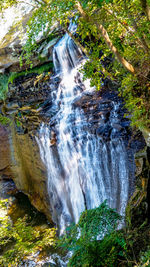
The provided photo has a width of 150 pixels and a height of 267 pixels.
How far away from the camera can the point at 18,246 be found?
13.7ft

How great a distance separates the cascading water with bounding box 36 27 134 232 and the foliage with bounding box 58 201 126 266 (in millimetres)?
2423

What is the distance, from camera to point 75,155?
784 cm

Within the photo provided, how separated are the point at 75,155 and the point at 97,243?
455 centimetres

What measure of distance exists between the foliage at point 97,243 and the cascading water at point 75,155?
2423mm

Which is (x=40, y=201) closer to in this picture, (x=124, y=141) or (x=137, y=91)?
(x=124, y=141)

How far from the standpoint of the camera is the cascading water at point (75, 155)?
6.36 m

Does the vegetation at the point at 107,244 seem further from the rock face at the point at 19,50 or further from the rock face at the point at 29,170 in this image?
the rock face at the point at 19,50

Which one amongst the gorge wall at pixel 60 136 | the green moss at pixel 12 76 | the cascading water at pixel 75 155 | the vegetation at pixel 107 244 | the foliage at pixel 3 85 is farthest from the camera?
the foliage at pixel 3 85

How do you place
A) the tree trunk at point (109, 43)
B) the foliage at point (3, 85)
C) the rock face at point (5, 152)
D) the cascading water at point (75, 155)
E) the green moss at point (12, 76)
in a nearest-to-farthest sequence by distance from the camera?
the tree trunk at point (109, 43)
the cascading water at point (75, 155)
the green moss at point (12, 76)
the rock face at point (5, 152)
the foliage at point (3, 85)

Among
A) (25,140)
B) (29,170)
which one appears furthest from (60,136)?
(29,170)

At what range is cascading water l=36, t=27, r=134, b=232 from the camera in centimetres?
636

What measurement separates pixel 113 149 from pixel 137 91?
76.6 inches

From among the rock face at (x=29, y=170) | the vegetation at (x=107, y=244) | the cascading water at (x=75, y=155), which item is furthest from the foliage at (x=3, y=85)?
the vegetation at (x=107, y=244)

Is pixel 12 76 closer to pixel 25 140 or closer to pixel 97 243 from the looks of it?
pixel 25 140
